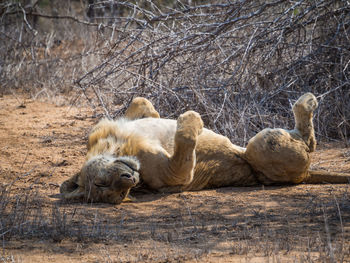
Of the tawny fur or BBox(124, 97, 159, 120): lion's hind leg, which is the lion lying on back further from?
BBox(124, 97, 159, 120): lion's hind leg

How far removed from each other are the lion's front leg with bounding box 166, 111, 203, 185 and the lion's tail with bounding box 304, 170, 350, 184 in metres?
1.08

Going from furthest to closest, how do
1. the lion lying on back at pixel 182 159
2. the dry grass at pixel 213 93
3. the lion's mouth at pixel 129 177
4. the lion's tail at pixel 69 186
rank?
1. the lion's tail at pixel 69 186
2. the lion lying on back at pixel 182 159
3. the lion's mouth at pixel 129 177
4. the dry grass at pixel 213 93

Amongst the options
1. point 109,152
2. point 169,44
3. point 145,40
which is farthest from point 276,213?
point 145,40

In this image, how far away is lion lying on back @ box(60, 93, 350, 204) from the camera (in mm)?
4078

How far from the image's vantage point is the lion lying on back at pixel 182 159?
4.08m

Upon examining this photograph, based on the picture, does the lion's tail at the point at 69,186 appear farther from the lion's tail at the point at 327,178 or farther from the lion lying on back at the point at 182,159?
the lion's tail at the point at 327,178

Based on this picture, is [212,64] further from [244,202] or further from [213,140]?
[244,202]

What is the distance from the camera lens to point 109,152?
4246 mm

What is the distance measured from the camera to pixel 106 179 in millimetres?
4004

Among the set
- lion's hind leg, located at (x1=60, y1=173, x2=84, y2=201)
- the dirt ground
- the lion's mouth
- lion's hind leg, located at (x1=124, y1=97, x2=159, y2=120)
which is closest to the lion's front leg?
the dirt ground

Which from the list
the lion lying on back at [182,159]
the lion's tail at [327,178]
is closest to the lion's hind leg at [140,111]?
the lion lying on back at [182,159]

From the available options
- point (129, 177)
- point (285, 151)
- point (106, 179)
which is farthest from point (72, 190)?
point (285, 151)

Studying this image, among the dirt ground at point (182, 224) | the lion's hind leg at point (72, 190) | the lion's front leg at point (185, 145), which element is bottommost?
the dirt ground at point (182, 224)

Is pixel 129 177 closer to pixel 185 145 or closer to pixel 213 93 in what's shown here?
pixel 185 145
